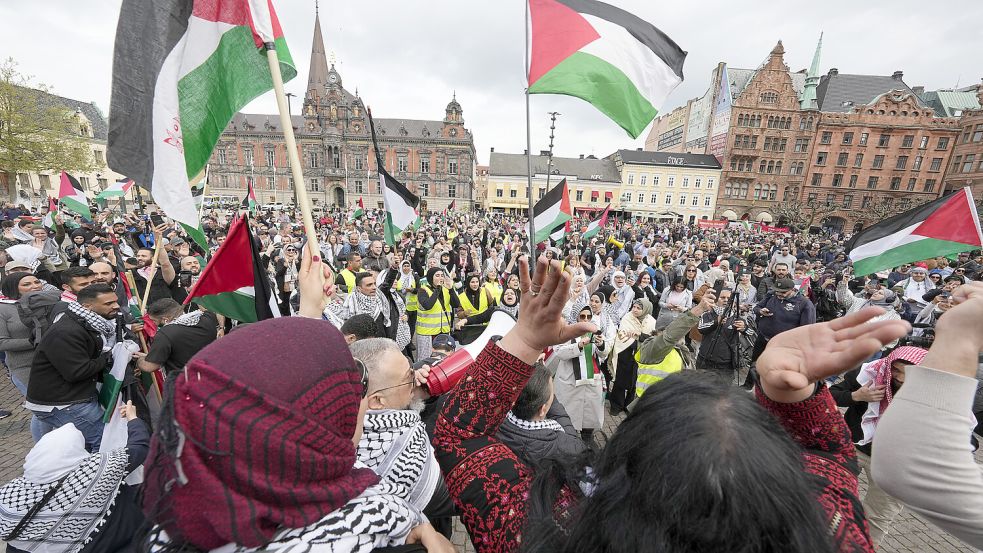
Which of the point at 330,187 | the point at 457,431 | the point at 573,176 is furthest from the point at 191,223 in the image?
the point at 330,187

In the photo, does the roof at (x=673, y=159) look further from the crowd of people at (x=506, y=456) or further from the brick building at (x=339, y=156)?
the crowd of people at (x=506, y=456)

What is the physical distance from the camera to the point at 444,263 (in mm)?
9102

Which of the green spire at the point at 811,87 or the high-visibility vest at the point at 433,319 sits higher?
the green spire at the point at 811,87

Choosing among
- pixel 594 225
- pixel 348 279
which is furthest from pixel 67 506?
pixel 594 225

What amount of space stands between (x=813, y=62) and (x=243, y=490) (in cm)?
6353

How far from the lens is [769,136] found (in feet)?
145

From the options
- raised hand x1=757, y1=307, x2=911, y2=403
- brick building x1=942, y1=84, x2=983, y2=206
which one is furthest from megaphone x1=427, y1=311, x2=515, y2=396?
brick building x1=942, y1=84, x2=983, y2=206

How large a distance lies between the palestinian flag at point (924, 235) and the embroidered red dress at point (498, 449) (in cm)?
502

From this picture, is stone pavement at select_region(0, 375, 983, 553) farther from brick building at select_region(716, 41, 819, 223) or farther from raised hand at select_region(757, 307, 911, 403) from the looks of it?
brick building at select_region(716, 41, 819, 223)

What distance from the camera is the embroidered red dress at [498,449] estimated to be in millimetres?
1107

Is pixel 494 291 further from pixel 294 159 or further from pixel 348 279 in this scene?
pixel 294 159

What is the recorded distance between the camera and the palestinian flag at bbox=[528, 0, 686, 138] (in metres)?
3.45

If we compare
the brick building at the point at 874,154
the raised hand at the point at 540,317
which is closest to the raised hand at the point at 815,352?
the raised hand at the point at 540,317

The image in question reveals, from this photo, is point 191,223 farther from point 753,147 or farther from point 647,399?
point 753,147
